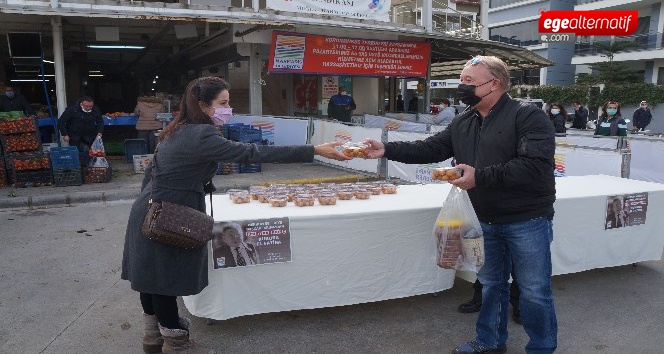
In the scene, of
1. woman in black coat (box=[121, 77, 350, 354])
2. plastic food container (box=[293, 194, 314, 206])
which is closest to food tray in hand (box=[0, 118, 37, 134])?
plastic food container (box=[293, 194, 314, 206])

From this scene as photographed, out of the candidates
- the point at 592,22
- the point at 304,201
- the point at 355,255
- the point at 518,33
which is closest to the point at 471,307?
the point at 355,255

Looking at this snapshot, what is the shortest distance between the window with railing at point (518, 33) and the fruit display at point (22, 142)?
1652 inches

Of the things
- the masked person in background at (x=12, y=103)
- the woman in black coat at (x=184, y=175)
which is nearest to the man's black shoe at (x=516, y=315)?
the woman in black coat at (x=184, y=175)

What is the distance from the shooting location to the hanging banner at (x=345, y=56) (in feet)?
46.9

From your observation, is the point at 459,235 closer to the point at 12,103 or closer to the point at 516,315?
the point at 516,315

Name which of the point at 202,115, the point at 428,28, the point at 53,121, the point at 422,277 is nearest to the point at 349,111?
the point at 428,28

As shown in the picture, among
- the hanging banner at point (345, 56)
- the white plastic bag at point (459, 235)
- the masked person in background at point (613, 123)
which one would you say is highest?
the hanging banner at point (345, 56)

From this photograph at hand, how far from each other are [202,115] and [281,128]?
10366 mm

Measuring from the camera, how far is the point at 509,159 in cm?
Result: 303

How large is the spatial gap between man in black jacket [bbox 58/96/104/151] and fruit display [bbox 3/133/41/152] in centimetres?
68

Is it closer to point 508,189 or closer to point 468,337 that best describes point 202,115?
point 508,189

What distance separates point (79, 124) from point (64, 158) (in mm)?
1102

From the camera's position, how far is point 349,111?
16.5 m

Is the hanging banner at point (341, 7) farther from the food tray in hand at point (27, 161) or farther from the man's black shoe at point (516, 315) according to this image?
the man's black shoe at point (516, 315)
